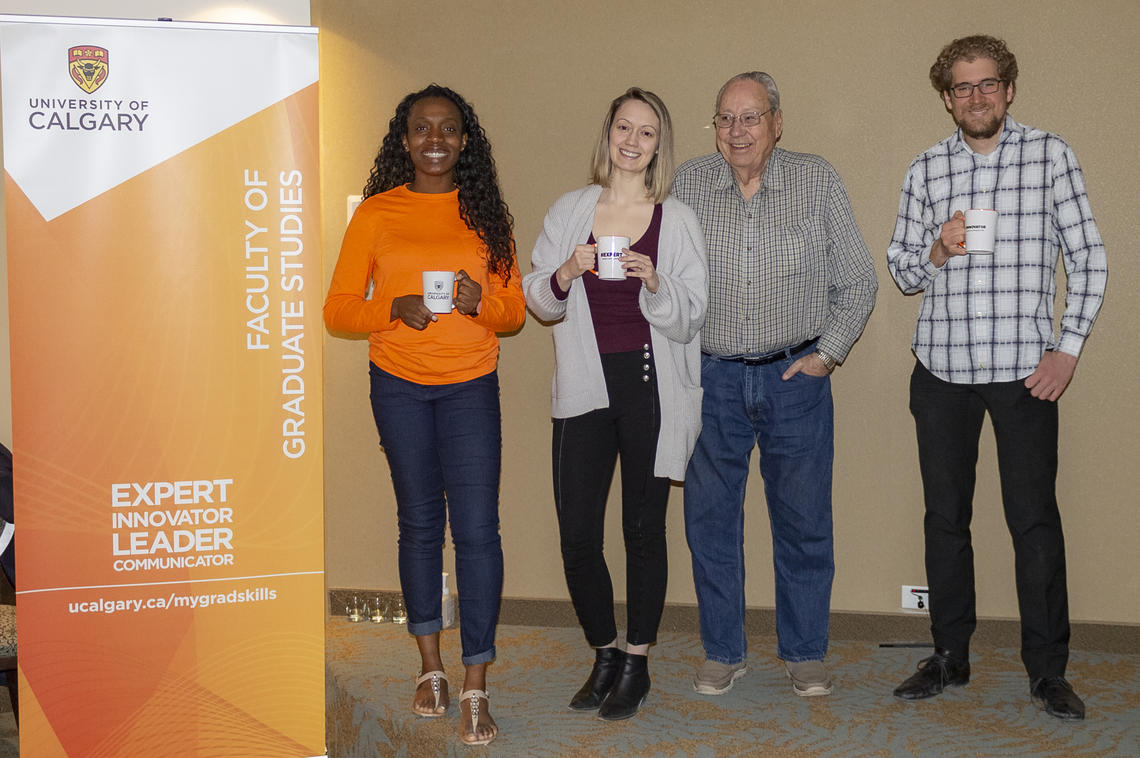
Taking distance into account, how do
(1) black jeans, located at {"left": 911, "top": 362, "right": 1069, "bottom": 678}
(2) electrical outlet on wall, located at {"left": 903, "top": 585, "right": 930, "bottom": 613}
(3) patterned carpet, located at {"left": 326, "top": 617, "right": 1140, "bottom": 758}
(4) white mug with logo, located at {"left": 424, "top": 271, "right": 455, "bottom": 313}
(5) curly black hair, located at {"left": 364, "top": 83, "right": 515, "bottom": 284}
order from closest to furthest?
(4) white mug with logo, located at {"left": 424, "top": 271, "right": 455, "bottom": 313}, (3) patterned carpet, located at {"left": 326, "top": 617, "right": 1140, "bottom": 758}, (5) curly black hair, located at {"left": 364, "top": 83, "right": 515, "bottom": 284}, (1) black jeans, located at {"left": 911, "top": 362, "right": 1069, "bottom": 678}, (2) electrical outlet on wall, located at {"left": 903, "top": 585, "right": 930, "bottom": 613}

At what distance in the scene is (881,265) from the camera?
11.8 feet

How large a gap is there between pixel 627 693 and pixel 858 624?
3.98 ft

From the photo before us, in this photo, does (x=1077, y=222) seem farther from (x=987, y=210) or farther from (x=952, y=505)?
(x=952, y=505)

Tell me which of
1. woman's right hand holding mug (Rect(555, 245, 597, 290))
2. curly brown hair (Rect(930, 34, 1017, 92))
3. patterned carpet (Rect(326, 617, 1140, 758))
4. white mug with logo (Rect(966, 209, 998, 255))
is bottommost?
patterned carpet (Rect(326, 617, 1140, 758))

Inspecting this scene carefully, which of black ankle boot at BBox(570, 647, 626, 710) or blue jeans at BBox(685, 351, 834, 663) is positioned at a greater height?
blue jeans at BBox(685, 351, 834, 663)

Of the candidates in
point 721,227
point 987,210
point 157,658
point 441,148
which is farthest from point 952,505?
point 157,658

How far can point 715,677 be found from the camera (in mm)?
3055

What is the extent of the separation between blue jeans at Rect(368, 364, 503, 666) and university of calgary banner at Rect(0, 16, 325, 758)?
Result: 23 centimetres

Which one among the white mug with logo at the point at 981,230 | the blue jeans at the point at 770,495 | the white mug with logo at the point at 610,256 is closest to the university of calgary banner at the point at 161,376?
the white mug with logo at the point at 610,256

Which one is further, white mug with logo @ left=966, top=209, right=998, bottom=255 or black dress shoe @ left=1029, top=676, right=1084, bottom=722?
black dress shoe @ left=1029, top=676, right=1084, bottom=722

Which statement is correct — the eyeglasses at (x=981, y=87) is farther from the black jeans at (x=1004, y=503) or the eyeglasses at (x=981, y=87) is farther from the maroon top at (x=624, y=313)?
the maroon top at (x=624, y=313)

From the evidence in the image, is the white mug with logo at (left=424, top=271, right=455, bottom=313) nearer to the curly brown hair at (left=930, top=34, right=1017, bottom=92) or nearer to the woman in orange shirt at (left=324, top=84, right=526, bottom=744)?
the woman in orange shirt at (left=324, top=84, right=526, bottom=744)

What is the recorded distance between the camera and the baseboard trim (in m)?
3.48

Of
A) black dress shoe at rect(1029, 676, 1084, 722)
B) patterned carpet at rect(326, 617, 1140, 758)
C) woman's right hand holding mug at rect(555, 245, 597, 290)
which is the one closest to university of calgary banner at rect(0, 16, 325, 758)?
patterned carpet at rect(326, 617, 1140, 758)
